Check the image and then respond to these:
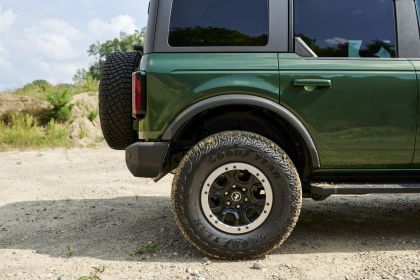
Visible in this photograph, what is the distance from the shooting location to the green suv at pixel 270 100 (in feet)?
11.5

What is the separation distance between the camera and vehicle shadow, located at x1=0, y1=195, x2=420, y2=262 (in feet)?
12.5

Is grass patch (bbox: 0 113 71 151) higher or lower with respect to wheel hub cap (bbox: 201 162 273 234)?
lower

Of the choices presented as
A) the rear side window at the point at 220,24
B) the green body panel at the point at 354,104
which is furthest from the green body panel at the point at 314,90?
the rear side window at the point at 220,24

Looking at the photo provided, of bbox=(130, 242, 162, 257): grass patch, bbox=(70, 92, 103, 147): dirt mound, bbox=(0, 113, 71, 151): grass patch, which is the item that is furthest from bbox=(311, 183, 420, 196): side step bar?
bbox=(70, 92, 103, 147): dirt mound

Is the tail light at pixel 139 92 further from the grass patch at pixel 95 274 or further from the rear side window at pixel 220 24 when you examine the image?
the grass patch at pixel 95 274

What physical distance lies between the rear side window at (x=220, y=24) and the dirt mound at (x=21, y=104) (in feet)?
34.3

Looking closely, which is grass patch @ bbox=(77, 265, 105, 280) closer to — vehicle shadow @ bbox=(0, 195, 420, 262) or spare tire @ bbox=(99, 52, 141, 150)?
vehicle shadow @ bbox=(0, 195, 420, 262)

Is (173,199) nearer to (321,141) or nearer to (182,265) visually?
(182,265)

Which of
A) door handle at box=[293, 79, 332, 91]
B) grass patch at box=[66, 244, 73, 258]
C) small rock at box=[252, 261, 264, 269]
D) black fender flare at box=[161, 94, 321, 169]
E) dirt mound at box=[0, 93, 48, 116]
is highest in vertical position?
door handle at box=[293, 79, 332, 91]

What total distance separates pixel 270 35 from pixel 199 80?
62cm

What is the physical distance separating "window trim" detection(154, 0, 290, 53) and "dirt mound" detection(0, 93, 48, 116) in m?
10.4

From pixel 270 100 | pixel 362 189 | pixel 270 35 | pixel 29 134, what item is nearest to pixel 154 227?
pixel 270 100

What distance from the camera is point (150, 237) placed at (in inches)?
163

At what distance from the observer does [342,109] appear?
3.55 metres
